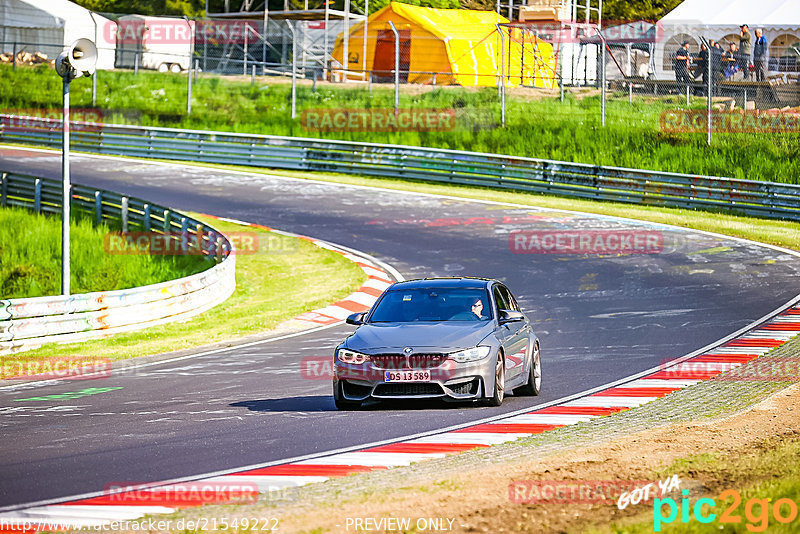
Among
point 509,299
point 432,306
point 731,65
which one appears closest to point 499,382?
point 432,306

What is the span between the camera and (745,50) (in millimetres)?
36344

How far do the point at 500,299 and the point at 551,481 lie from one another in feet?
17.1

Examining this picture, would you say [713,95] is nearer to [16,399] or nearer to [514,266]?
[514,266]

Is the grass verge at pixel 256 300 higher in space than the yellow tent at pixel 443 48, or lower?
lower

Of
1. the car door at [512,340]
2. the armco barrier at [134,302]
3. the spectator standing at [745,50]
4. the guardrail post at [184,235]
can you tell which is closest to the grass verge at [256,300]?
the armco barrier at [134,302]

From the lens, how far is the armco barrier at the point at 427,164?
1180 inches

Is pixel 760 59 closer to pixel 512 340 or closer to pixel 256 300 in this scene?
pixel 256 300

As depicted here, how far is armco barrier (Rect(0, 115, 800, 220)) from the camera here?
98.4 feet

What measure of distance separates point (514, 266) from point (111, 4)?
193 feet

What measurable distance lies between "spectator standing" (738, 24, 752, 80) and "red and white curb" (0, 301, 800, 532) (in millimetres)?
21219

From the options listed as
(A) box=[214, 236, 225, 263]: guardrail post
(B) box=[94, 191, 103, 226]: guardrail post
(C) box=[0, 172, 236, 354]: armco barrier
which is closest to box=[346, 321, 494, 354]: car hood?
(C) box=[0, 172, 236, 354]: armco barrier

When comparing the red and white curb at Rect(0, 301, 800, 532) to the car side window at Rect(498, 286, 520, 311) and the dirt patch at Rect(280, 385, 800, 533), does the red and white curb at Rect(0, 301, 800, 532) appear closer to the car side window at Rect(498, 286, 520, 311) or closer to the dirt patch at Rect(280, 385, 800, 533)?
the dirt patch at Rect(280, 385, 800, 533)

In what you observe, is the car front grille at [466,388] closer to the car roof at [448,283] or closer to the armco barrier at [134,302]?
the car roof at [448,283]

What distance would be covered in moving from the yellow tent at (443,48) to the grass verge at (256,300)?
797 inches
